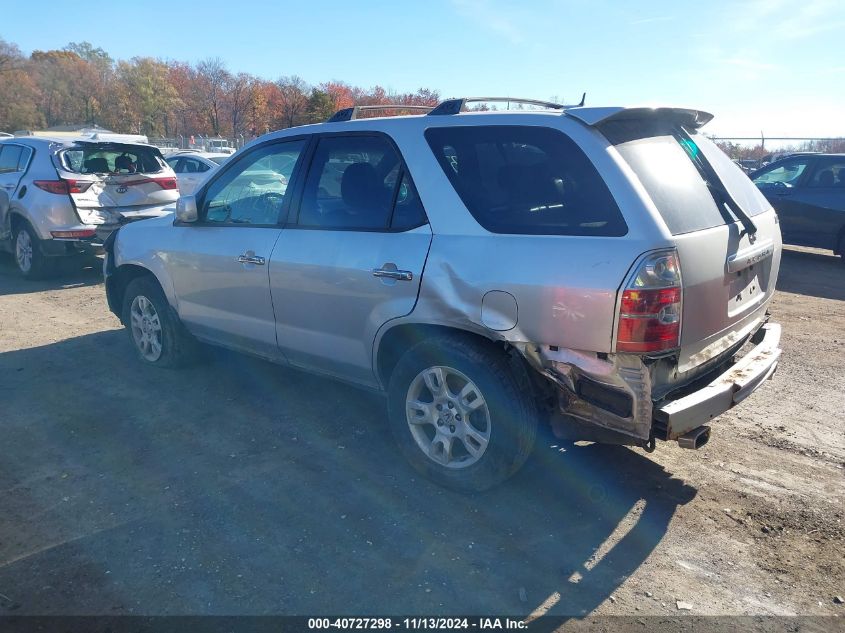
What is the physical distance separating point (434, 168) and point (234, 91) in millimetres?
66840

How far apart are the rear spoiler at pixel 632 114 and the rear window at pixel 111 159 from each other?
7.65 m

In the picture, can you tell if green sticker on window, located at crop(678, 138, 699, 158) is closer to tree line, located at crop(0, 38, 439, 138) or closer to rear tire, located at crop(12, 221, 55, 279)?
rear tire, located at crop(12, 221, 55, 279)

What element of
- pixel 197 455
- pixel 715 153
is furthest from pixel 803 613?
pixel 197 455

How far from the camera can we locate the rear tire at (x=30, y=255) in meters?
8.75

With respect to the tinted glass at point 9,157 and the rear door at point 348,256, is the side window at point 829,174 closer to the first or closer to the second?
the rear door at point 348,256

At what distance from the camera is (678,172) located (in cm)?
338

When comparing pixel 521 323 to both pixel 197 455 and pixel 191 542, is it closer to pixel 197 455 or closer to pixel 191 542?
pixel 191 542

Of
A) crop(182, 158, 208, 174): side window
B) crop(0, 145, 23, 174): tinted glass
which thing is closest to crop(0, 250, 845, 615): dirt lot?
crop(0, 145, 23, 174): tinted glass

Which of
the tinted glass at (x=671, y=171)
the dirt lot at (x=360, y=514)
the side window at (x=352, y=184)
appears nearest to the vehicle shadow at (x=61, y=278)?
the dirt lot at (x=360, y=514)

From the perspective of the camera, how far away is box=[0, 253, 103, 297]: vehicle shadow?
867 cm

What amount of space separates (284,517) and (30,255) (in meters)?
7.33

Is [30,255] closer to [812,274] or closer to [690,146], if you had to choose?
[690,146]

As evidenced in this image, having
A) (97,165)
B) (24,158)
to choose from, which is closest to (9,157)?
(24,158)

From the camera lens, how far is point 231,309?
475cm
